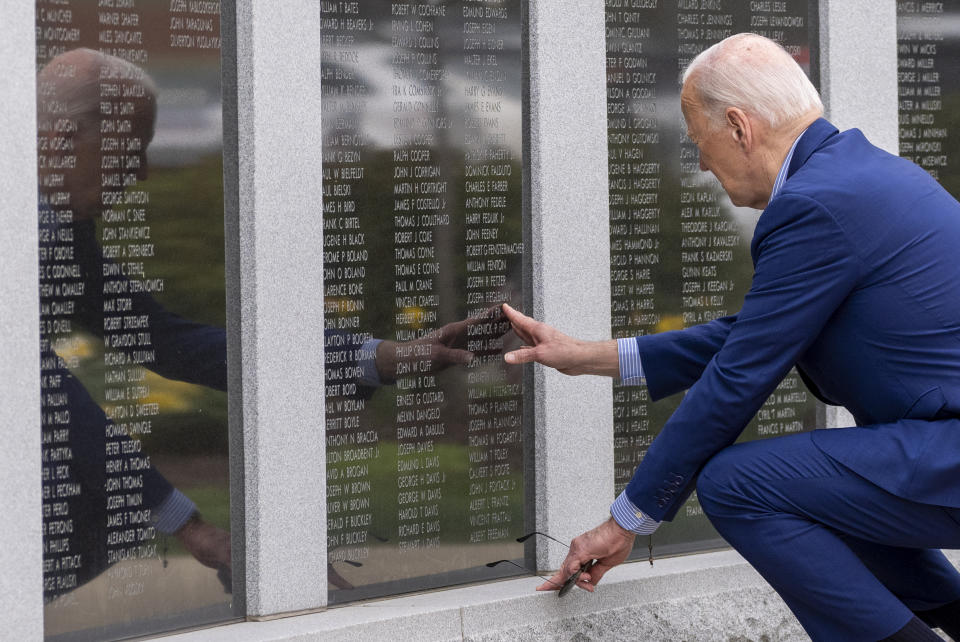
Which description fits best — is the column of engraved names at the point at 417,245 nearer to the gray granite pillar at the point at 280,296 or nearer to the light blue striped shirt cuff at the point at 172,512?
the gray granite pillar at the point at 280,296

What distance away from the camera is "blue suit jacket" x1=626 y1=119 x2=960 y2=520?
3.24 metres

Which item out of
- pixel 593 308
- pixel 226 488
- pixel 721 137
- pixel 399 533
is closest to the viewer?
pixel 721 137

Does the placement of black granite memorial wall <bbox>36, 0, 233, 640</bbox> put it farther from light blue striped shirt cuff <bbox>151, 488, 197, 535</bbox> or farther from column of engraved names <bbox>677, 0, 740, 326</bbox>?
column of engraved names <bbox>677, 0, 740, 326</bbox>

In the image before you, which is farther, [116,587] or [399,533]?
[399,533]

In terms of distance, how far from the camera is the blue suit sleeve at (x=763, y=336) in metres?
3.26

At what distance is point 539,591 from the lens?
450 centimetres

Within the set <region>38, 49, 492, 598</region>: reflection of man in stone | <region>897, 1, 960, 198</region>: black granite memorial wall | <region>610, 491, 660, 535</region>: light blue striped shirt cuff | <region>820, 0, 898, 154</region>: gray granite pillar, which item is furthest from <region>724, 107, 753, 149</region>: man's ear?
<region>897, 1, 960, 198</region>: black granite memorial wall

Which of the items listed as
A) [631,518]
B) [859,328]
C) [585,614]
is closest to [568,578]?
[585,614]

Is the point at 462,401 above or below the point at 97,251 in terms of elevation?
below

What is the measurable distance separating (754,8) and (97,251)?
9.91ft

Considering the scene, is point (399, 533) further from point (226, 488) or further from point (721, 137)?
point (721, 137)

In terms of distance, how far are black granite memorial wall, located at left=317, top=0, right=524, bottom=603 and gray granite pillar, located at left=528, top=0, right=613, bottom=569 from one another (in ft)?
0.29

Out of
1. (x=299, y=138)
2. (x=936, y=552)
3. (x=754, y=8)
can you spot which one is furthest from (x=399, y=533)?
(x=754, y=8)

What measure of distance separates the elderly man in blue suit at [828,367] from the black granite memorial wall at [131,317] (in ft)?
5.00
